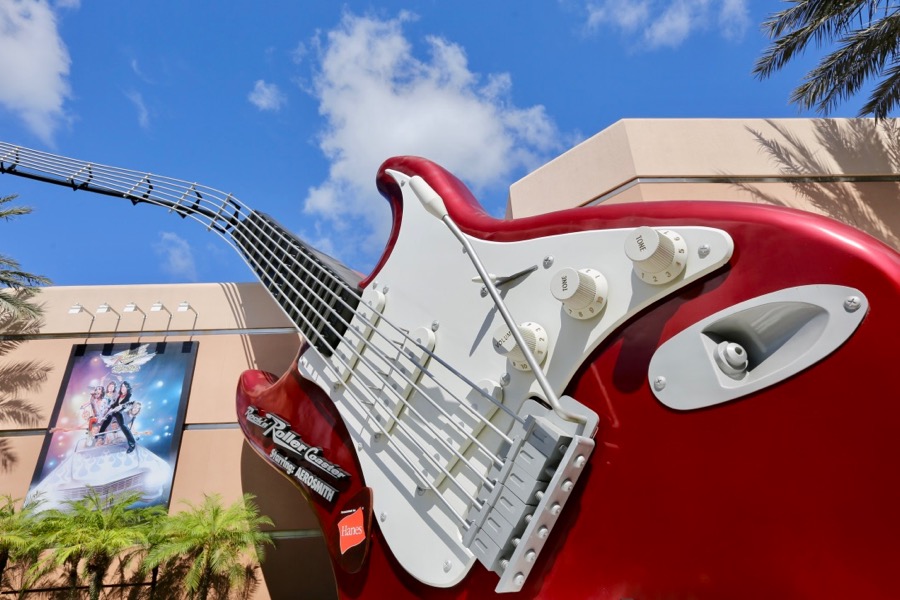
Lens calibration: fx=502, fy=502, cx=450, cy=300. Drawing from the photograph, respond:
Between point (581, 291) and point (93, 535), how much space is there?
20.5 feet

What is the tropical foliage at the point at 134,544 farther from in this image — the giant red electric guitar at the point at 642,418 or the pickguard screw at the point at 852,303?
the pickguard screw at the point at 852,303

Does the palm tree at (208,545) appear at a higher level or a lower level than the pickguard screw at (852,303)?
lower

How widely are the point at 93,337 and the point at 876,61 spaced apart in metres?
11.9

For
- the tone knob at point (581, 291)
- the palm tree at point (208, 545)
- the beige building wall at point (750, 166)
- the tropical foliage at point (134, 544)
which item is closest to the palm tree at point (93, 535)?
the tropical foliage at point (134, 544)

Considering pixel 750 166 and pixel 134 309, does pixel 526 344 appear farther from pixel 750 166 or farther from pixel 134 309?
pixel 134 309

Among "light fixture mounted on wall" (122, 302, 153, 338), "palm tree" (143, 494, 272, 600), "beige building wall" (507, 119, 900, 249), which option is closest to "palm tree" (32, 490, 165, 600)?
"palm tree" (143, 494, 272, 600)

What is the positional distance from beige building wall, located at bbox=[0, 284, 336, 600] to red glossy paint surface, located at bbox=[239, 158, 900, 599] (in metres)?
5.31

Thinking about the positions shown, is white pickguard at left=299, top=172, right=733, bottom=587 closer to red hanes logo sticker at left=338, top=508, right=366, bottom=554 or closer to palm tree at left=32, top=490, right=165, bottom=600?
red hanes logo sticker at left=338, top=508, right=366, bottom=554

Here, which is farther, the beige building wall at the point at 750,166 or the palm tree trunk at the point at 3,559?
the beige building wall at the point at 750,166

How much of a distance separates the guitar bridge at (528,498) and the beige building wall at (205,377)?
17.7ft

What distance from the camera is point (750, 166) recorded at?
7.33m

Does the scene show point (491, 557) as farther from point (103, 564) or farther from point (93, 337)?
point (93, 337)

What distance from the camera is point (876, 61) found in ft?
22.4

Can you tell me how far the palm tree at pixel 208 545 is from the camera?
542 cm
